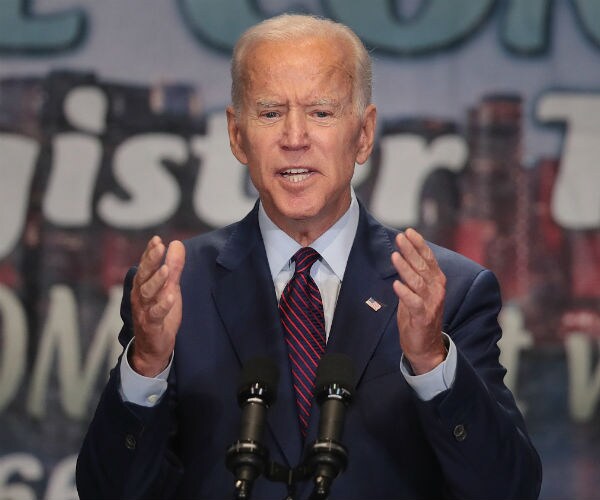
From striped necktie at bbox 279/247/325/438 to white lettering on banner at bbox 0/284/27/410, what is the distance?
6.69 ft

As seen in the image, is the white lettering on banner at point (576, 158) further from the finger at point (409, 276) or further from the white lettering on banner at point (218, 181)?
the finger at point (409, 276)

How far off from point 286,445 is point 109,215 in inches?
85.9

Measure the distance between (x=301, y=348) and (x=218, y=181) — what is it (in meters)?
2.03

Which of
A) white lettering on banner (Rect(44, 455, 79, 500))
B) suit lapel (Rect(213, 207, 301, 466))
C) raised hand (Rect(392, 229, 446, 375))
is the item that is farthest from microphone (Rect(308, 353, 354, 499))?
white lettering on banner (Rect(44, 455, 79, 500))

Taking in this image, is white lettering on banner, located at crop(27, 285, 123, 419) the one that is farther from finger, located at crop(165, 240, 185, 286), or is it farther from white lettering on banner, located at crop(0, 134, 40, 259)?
finger, located at crop(165, 240, 185, 286)

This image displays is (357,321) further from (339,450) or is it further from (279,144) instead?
(339,450)

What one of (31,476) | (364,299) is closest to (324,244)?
(364,299)

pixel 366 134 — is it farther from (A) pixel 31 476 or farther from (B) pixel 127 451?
(A) pixel 31 476

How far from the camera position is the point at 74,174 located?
4168mm

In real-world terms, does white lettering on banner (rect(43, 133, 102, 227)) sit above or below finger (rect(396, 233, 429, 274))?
below

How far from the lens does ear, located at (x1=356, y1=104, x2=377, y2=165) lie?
244 centimetres

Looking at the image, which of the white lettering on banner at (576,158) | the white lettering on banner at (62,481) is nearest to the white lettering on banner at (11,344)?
the white lettering on banner at (62,481)

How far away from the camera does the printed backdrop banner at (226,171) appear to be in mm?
4090

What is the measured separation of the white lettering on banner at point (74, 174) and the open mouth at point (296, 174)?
2011mm
